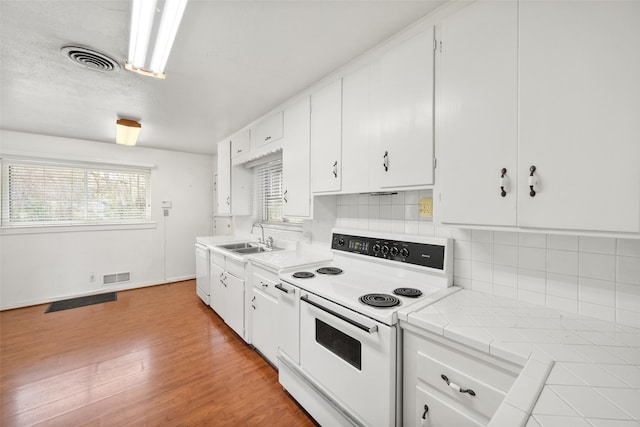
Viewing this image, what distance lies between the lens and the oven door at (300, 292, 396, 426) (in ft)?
3.88

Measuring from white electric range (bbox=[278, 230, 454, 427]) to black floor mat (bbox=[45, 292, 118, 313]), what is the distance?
3479mm

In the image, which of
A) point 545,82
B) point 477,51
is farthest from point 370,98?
point 545,82

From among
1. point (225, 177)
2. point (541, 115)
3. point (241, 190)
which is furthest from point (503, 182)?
point (225, 177)

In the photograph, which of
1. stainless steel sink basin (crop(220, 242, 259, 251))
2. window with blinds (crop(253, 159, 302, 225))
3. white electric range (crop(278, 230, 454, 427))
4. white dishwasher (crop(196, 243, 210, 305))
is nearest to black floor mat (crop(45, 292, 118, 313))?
white dishwasher (crop(196, 243, 210, 305))

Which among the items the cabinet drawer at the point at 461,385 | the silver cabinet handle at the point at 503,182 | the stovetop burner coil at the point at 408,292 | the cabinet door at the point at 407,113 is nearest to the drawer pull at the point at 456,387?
the cabinet drawer at the point at 461,385

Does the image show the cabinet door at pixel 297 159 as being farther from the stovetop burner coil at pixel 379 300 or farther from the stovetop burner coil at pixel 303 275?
the stovetop burner coil at pixel 379 300

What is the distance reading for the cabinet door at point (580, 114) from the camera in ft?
2.77

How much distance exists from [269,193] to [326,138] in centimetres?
164

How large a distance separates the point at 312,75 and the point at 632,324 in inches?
89.6

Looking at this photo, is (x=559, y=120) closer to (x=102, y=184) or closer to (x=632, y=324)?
(x=632, y=324)

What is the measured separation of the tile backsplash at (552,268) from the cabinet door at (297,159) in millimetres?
910

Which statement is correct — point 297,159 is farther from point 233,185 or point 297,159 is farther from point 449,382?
point 449,382

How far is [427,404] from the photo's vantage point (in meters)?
1.11

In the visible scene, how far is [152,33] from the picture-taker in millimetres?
1474
